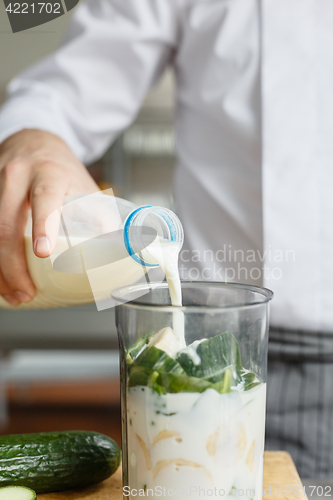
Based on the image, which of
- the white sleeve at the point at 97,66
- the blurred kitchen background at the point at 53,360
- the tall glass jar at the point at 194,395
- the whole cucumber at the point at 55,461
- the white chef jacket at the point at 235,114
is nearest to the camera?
the tall glass jar at the point at 194,395

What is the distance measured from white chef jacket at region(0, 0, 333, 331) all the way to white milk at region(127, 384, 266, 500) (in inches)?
15.9

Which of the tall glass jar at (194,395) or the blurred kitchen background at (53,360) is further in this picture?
the blurred kitchen background at (53,360)

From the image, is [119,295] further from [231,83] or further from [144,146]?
[144,146]

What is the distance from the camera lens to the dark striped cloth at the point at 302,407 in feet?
2.78

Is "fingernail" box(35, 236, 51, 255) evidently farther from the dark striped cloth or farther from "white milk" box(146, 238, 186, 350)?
the dark striped cloth

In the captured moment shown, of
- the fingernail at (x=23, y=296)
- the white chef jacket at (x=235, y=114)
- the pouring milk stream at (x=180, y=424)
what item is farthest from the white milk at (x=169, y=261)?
the white chef jacket at (x=235, y=114)

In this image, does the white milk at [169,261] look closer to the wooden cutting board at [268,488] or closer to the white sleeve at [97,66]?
the wooden cutting board at [268,488]

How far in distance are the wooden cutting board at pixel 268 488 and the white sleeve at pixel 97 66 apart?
61 centimetres

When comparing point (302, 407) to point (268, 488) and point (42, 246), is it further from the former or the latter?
point (42, 246)

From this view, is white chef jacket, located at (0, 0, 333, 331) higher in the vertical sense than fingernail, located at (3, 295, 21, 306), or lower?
higher

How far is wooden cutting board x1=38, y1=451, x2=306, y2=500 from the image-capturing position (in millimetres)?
562

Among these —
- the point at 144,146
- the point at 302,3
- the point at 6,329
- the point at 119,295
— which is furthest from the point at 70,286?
the point at 144,146

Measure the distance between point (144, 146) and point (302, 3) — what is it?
233 centimetres

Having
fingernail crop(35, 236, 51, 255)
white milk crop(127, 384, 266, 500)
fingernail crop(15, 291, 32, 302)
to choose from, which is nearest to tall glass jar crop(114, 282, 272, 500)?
white milk crop(127, 384, 266, 500)
